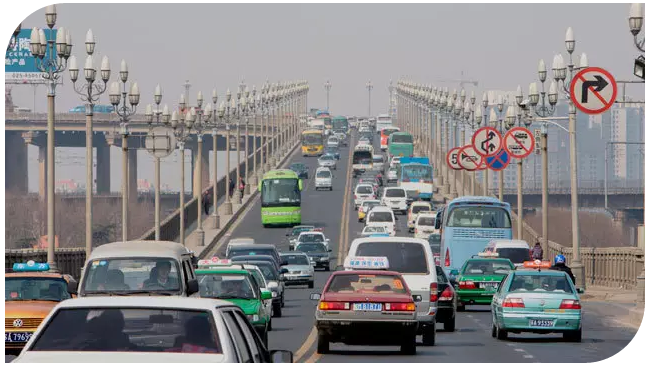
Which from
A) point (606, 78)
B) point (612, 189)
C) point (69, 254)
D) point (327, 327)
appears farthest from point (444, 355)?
point (612, 189)

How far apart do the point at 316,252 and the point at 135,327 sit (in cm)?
5285

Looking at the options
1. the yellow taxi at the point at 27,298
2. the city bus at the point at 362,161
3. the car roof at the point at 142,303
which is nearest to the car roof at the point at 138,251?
the yellow taxi at the point at 27,298

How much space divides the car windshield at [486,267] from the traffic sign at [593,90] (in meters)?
13.0

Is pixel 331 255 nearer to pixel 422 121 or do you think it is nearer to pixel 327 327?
pixel 327 327

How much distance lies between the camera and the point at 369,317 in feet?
73.2

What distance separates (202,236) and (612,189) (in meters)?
116

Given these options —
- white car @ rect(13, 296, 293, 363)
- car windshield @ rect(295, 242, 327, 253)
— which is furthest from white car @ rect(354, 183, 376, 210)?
white car @ rect(13, 296, 293, 363)

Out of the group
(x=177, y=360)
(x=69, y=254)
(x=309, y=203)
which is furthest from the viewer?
(x=309, y=203)

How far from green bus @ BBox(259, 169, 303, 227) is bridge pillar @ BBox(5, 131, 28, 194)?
6636 centimetres

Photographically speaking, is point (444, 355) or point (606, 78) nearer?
point (444, 355)

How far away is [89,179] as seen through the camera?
46.5 meters

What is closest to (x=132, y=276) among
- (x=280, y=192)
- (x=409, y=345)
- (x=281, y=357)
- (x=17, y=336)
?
(x=17, y=336)

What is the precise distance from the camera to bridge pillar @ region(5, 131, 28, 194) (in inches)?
6078

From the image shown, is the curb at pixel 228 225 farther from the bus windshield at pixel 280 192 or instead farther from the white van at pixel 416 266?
the white van at pixel 416 266
